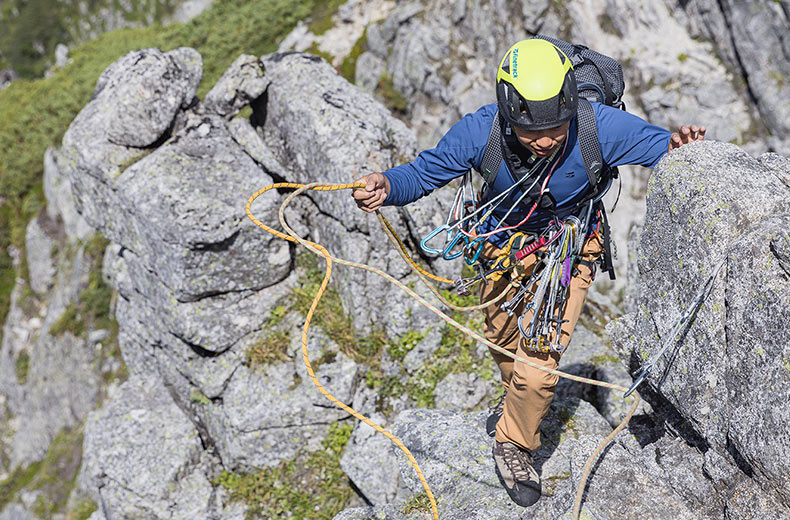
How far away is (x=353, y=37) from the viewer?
83.4ft

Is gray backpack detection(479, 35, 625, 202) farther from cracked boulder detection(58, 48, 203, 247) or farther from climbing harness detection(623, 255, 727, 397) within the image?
cracked boulder detection(58, 48, 203, 247)

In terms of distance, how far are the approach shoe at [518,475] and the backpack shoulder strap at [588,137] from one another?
10.4ft


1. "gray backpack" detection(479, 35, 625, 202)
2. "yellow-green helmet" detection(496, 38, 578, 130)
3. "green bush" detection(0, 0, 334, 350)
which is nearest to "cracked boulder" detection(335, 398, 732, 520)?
"gray backpack" detection(479, 35, 625, 202)

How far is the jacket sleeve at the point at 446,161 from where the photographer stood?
18.5 ft

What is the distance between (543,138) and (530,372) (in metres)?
2.39

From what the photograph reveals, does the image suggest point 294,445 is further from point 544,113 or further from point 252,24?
point 252,24

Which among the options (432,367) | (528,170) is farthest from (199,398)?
(528,170)

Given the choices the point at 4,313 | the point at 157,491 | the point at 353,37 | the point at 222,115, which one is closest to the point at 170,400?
the point at 157,491

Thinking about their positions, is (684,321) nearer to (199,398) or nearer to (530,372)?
(530,372)

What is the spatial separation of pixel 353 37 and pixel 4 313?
868 inches

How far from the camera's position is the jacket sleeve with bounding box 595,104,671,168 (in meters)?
5.36

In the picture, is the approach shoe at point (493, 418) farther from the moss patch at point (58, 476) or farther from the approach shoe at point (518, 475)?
the moss patch at point (58, 476)

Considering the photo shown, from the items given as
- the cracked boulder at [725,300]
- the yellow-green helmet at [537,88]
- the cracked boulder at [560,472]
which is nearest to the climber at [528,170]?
the yellow-green helmet at [537,88]

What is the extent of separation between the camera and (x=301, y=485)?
10.3 meters
